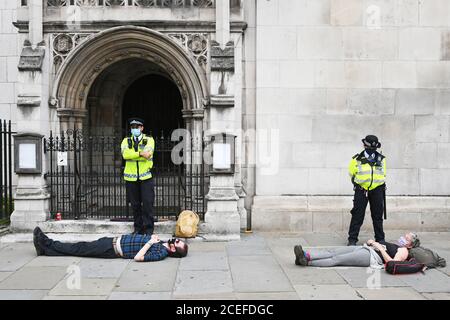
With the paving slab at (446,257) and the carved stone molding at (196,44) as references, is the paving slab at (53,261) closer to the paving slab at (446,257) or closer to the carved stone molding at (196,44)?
the carved stone molding at (196,44)

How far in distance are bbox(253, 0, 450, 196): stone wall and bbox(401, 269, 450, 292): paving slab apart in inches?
126

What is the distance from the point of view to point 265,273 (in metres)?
6.84

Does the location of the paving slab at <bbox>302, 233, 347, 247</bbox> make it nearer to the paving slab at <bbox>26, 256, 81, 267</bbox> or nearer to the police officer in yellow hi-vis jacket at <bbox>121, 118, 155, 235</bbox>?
the police officer in yellow hi-vis jacket at <bbox>121, 118, 155, 235</bbox>

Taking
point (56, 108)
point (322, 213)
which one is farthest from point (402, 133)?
point (56, 108)

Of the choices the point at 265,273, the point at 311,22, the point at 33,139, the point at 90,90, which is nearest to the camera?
the point at 265,273

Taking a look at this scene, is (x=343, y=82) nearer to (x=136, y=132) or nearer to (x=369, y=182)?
(x=369, y=182)

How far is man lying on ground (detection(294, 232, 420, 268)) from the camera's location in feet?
23.0

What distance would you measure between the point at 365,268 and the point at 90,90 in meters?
6.83

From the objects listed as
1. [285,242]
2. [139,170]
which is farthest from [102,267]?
[285,242]

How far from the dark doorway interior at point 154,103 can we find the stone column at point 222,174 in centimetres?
287

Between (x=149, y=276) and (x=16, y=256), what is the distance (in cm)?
245

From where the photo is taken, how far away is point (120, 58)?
995 cm

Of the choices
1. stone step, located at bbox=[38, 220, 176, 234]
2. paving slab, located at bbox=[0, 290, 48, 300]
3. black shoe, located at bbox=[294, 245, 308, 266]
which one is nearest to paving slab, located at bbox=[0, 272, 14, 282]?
paving slab, located at bbox=[0, 290, 48, 300]

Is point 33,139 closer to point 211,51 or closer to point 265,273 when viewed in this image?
point 211,51
